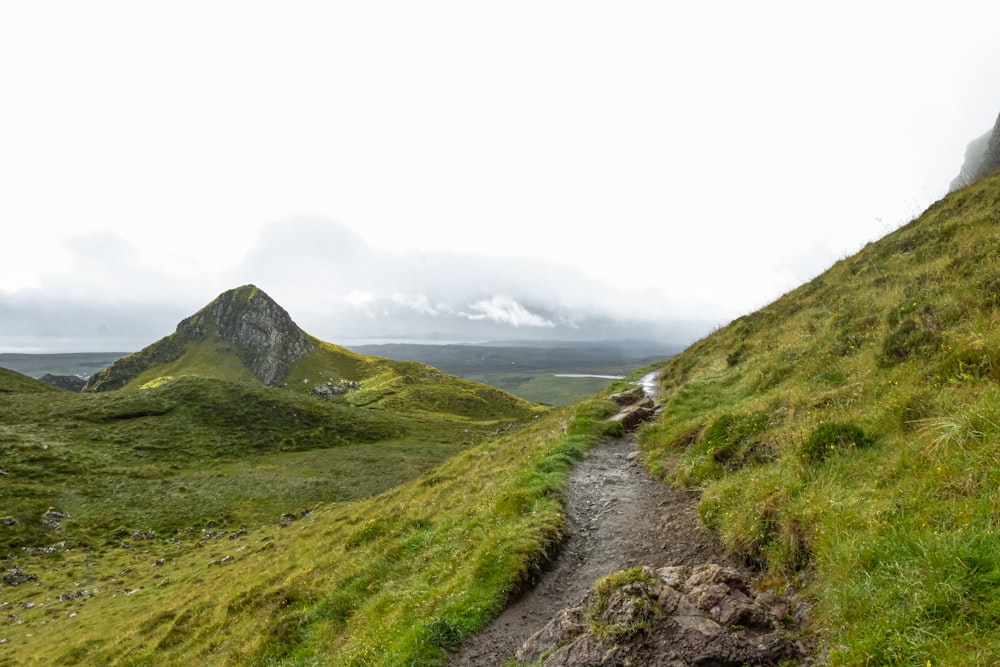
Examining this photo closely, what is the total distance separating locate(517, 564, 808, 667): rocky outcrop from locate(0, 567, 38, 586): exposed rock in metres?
62.7

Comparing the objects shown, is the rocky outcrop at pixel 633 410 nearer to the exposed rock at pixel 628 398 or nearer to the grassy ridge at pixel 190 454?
the exposed rock at pixel 628 398

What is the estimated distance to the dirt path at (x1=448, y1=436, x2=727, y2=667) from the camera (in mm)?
10117

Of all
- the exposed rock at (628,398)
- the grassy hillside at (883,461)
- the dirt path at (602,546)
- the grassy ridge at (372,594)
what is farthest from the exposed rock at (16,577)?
the grassy hillside at (883,461)

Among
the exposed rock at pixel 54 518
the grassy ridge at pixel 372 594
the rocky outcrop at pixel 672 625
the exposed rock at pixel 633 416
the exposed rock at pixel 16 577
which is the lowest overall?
the exposed rock at pixel 16 577

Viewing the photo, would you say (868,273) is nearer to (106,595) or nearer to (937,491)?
(937,491)

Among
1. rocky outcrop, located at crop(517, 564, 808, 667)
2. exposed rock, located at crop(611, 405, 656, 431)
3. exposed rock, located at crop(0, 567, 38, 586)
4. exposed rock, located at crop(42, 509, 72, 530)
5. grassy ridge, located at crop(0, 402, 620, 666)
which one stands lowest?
exposed rock, located at crop(0, 567, 38, 586)

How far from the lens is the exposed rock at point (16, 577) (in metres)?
45.9

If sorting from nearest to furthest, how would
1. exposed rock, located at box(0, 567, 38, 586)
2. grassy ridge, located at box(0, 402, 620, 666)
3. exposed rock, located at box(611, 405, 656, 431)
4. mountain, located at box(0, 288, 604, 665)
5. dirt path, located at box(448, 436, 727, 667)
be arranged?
1. dirt path, located at box(448, 436, 727, 667)
2. grassy ridge, located at box(0, 402, 620, 666)
3. mountain, located at box(0, 288, 604, 665)
4. exposed rock, located at box(611, 405, 656, 431)
5. exposed rock, located at box(0, 567, 38, 586)

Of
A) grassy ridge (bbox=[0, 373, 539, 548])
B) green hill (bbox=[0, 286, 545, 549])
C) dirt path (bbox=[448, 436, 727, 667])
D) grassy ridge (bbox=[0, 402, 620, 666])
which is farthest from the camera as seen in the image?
grassy ridge (bbox=[0, 373, 539, 548])

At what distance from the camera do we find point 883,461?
8.80 metres

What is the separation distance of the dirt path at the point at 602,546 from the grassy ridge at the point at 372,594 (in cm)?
52

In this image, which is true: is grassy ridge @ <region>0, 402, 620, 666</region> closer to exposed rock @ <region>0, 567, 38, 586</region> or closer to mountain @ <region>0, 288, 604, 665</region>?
mountain @ <region>0, 288, 604, 665</region>

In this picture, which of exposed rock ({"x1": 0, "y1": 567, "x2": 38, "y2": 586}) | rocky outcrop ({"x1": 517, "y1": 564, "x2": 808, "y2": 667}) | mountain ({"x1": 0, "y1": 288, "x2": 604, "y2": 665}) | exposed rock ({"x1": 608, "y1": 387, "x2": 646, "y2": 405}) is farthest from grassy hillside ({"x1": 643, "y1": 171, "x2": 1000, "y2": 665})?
exposed rock ({"x1": 0, "y1": 567, "x2": 38, "y2": 586})

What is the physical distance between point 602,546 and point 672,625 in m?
5.31
